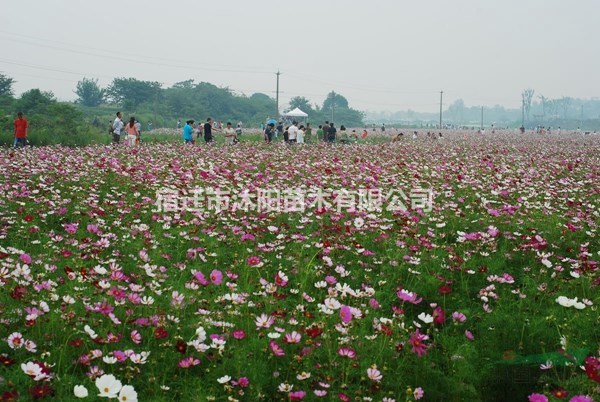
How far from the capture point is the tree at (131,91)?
6034 centimetres

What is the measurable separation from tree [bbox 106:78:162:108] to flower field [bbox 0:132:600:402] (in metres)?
54.7

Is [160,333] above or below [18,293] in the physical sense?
below

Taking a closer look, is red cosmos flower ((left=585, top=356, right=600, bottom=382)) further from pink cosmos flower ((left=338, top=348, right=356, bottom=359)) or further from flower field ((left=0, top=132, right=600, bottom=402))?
pink cosmos flower ((left=338, top=348, right=356, bottom=359))

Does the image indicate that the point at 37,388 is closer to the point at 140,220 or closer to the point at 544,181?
the point at 140,220

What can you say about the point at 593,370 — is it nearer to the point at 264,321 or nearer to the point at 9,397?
the point at 264,321

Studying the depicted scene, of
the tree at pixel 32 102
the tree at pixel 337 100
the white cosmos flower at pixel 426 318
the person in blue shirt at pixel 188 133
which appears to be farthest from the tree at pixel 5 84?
→ the tree at pixel 337 100

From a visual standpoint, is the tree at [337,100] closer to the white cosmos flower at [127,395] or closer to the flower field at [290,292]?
the flower field at [290,292]

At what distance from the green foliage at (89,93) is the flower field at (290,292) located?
2237 inches

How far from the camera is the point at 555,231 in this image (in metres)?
5.85

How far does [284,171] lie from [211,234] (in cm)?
486

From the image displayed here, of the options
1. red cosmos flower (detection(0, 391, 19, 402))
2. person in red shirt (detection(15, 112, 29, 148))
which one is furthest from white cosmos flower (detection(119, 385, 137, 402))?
person in red shirt (detection(15, 112, 29, 148))

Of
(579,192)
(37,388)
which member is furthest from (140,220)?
(579,192)

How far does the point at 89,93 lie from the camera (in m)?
61.4

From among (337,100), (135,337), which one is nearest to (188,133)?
(135,337)
